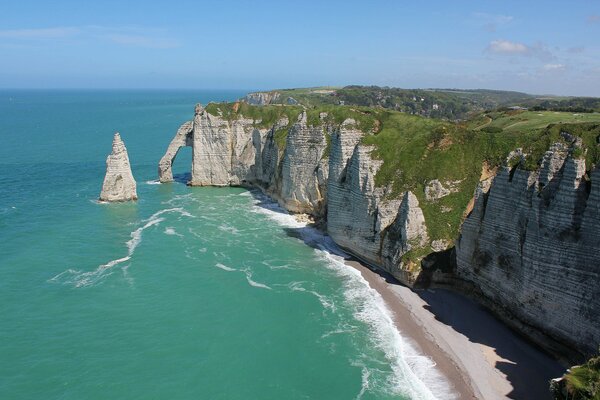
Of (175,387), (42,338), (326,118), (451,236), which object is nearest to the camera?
(175,387)

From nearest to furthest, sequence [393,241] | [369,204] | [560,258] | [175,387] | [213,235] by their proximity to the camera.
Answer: [175,387], [560,258], [393,241], [369,204], [213,235]

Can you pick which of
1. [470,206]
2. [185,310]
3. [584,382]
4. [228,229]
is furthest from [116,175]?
[584,382]

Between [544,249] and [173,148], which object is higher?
[173,148]

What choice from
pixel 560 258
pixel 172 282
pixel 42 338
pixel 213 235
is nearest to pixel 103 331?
pixel 42 338

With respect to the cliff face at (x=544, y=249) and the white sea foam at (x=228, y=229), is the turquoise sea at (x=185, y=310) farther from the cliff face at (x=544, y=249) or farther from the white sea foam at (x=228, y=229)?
the cliff face at (x=544, y=249)

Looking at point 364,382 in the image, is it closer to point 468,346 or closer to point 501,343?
point 468,346

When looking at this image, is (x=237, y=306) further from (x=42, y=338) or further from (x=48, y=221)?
(x=48, y=221)
